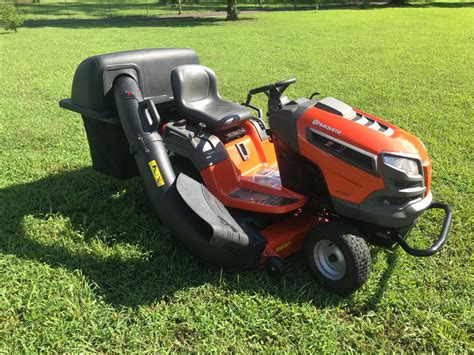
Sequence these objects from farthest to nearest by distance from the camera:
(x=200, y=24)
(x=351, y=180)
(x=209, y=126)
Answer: (x=200, y=24) < (x=209, y=126) < (x=351, y=180)

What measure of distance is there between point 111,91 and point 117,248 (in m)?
1.21

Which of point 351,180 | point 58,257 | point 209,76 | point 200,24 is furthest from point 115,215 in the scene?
point 200,24

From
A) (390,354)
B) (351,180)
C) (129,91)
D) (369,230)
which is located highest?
(129,91)

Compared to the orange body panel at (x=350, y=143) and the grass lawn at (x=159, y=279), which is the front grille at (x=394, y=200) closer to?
the orange body panel at (x=350, y=143)

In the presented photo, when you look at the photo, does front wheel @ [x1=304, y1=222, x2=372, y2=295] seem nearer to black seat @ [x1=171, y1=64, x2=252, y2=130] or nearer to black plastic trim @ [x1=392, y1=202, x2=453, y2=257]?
black plastic trim @ [x1=392, y1=202, x2=453, y2=257]

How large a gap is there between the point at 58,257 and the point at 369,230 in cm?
209

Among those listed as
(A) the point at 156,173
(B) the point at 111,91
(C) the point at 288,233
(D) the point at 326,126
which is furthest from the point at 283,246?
(B) the point at 111,91

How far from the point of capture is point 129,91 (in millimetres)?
3229

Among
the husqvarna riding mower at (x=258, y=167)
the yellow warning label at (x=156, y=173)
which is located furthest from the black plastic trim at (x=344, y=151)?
the yellow warning label at (x=156, y=173)

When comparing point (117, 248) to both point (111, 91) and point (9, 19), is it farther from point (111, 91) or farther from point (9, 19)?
point (9, 19)

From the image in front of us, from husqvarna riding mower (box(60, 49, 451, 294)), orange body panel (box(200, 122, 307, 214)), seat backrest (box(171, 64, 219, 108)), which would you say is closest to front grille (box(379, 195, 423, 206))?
husqvarna riding mower (box(60, 49, 451, 294))

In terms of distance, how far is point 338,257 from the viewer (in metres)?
2.66

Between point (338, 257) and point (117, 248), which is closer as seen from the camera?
point (338, 257)

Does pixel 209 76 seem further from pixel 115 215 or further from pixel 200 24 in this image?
pixel 200 24
